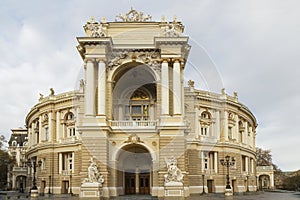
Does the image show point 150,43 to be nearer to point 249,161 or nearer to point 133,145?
point 133,145


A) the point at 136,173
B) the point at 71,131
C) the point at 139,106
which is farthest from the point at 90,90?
the point at 71,131

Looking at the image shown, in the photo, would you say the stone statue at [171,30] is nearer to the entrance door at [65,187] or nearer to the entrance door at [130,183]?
the entrance door at [130,183]

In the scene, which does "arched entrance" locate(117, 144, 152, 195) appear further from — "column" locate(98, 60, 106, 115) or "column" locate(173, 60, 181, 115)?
"column" locate(98, 60, 106, 115)

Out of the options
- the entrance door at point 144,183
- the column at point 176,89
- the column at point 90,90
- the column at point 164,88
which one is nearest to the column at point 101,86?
the column at point 90,90

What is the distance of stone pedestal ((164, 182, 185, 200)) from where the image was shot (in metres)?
41.0

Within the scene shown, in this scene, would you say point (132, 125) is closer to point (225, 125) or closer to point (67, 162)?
point (67, 162)

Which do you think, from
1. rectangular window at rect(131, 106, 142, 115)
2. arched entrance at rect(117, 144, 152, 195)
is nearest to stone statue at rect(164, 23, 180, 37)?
rectangular window at rect(131, 106, 142, 115)

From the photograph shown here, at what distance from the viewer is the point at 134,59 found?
45375 mm

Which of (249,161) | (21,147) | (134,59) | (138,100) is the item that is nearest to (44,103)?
(138,100)

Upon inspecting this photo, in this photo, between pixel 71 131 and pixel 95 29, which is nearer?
pixel 95 29

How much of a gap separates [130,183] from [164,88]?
11050 millimetres

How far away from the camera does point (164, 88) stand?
4444 centimetres

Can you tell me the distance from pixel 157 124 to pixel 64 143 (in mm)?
19089

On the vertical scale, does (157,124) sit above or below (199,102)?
below
